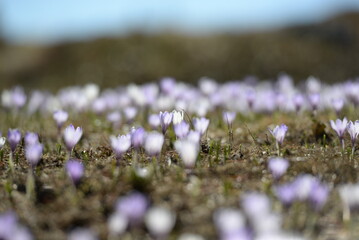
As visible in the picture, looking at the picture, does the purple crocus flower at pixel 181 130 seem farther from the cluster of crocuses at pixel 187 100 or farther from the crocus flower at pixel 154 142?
the cluster of crocuses at pixel 187 100

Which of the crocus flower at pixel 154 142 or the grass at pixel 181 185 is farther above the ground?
the crocus flower at pixel 154 142

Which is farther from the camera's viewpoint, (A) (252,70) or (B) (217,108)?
(A) (252,70)

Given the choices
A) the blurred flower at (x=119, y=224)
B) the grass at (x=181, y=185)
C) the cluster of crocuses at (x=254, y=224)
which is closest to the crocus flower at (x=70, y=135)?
the grass at (x=181, y=185)

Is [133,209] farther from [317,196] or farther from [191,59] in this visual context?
[191,59]

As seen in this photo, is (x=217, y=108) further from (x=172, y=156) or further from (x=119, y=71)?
(x=119, y=71)

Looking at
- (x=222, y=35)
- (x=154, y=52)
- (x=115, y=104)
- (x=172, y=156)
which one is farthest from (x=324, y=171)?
(x=222, y=35)

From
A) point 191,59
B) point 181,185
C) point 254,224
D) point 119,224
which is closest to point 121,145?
point 181,185

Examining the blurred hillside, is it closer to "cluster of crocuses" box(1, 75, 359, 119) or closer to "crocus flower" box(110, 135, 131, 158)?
"cluster of crocuses" box(1, 75, 359, 119)

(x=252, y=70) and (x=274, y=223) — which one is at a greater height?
(x=252, y=70)
